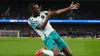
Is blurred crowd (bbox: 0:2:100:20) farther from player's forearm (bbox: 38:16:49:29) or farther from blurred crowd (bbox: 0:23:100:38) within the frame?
player's forearm (bbox: 38:16:49:29)

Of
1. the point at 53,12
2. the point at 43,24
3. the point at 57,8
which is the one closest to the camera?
the point at 53,12

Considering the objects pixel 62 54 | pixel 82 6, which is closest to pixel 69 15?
pixel 82 6

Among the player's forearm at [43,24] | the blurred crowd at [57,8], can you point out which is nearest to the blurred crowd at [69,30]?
the blurred crowd at [57,8]

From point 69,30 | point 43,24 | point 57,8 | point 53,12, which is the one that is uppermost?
point 53,12

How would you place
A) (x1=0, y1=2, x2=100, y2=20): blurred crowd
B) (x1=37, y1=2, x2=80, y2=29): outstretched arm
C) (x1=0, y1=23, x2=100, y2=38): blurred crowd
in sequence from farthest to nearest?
(x1=0, y1=2, x2=100, y2=20): blurred crowd < (x1=0, y1=23, x2=100, y2=38): blurred crowd < (x1=37, y1=2, x2=80, y2=29): outstretched arm

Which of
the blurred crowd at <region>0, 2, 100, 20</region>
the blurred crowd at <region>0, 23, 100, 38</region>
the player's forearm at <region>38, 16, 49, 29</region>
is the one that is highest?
the player's forearm at <region>38, 16, 49, 29</region>

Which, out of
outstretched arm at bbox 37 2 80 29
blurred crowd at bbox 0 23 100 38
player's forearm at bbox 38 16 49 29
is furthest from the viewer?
blurred crowd at bbox 0 23 100 38

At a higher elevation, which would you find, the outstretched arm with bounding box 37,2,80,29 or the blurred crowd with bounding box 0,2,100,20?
the outstretched arm with bounding box 37,2,80,29

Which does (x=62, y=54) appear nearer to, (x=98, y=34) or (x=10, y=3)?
(x=98, y=34)

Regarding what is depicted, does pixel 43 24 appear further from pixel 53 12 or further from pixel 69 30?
pixel 69 30

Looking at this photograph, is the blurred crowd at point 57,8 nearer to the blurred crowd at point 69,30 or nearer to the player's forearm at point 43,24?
the blurred crowd at point 69,30

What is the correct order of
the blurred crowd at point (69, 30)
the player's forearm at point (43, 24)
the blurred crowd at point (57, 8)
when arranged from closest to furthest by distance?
1. the player's forearm at point (43, 24)
2. the blurred crowd at point (69, 30)
3. the blurred crowd at point (57, 8)

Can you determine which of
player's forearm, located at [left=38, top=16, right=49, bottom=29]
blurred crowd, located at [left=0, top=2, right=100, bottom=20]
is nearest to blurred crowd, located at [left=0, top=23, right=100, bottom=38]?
blurred crowd, located at [left=0, top=2, right=100, bottom=20]

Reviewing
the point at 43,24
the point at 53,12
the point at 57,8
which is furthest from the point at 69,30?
the point at 53,12
